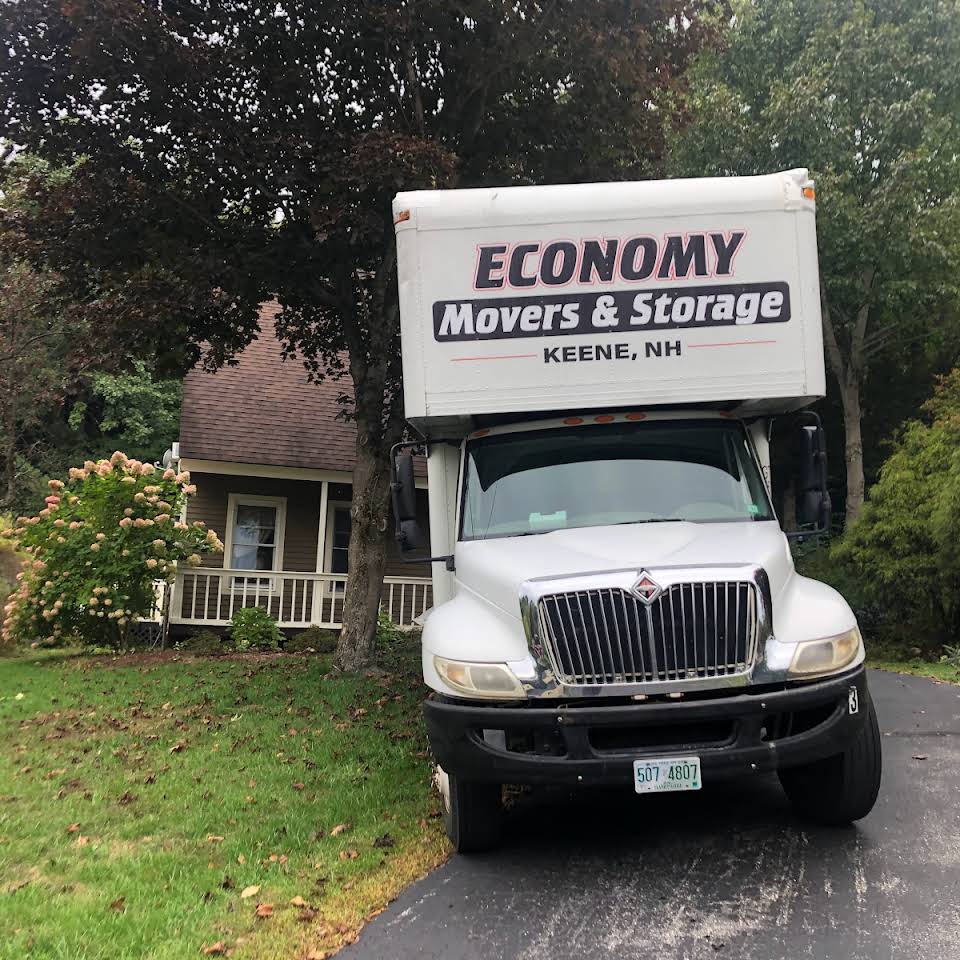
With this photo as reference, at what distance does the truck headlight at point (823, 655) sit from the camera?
443 centimetres

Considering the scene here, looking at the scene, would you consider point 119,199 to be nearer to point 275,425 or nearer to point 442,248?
point 442,248

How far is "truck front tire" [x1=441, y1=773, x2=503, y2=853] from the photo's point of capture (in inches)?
188

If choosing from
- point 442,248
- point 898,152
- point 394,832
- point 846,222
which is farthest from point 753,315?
point 898,152

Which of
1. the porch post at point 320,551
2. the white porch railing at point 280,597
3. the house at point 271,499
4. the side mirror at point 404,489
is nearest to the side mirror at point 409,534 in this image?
the side mirror at point 404,489

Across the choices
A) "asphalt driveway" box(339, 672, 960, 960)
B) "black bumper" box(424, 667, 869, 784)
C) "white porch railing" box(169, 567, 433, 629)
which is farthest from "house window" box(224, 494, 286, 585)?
"black bumper" box(424, 667, 869, 784)

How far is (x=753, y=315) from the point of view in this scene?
221 inches

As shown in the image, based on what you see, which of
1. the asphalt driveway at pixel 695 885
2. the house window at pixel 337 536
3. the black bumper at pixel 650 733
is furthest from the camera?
the house window at pixel 337 536

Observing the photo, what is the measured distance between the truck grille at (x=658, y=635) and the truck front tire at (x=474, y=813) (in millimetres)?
838

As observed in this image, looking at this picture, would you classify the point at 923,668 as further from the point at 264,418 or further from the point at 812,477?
the point at 264,418

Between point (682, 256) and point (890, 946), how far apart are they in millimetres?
3770

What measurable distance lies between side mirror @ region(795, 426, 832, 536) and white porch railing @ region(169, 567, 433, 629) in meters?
10.9

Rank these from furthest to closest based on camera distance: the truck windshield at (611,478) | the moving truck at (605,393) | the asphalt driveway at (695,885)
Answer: the truck windshield at (611,478), the moving truck at (605,393), the asphalt driveway at (695,885)

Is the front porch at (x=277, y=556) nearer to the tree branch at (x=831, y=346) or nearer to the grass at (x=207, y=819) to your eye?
the grass at (x=207, y=819)

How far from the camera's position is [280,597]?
55.0 feet
